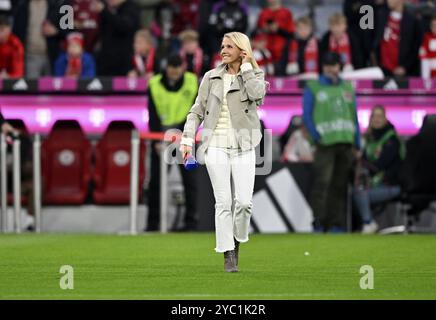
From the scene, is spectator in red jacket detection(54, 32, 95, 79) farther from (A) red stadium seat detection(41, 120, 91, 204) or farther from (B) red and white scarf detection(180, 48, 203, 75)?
(B) red and white scarf detection(180, 48, 203, 75)

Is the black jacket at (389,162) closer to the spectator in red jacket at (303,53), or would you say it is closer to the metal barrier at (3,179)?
the spectator in red jacket at (303,53)

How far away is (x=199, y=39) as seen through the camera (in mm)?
24172

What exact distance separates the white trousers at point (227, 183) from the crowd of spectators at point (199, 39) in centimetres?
1013

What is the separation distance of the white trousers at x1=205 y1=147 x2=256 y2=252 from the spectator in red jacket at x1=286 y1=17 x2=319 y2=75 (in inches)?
406

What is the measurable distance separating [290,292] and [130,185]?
35.6 ft

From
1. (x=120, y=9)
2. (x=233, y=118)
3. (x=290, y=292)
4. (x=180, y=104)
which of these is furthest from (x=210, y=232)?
(x=290, y=292)

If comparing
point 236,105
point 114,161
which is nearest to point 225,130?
point 236,105

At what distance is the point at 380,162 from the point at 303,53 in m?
2.93

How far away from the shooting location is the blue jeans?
20812mm

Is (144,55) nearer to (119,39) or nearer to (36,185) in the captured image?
(119,39)

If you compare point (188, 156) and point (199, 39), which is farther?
point (199, 39)

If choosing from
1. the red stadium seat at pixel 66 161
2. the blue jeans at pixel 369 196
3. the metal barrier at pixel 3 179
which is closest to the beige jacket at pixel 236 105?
the blue jeans at pixel 369 196

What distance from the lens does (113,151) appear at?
873 inches

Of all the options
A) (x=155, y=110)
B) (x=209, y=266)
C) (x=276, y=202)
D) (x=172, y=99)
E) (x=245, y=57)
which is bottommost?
(x=276, y=202)
